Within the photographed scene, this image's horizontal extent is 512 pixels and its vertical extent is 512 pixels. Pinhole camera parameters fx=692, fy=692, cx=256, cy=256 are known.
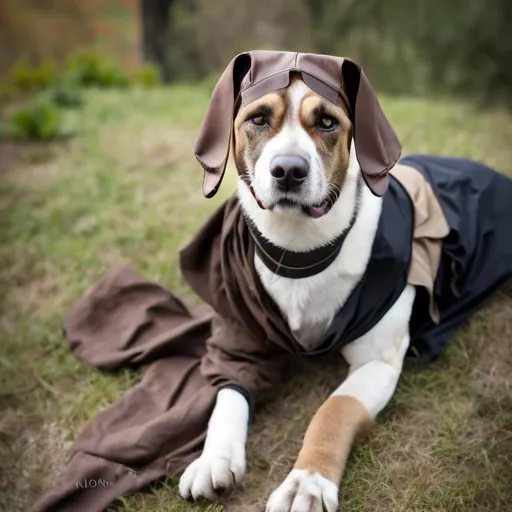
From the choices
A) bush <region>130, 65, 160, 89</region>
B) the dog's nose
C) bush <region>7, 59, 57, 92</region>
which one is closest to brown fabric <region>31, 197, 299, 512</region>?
the dog's nose

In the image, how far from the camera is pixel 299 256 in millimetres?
2541

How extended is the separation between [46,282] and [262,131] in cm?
206

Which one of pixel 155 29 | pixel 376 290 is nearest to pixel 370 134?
pixel 376 290

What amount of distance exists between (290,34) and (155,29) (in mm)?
1724

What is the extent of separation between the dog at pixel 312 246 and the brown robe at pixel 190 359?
0.10m

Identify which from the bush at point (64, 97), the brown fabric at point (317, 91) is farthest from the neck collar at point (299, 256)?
the bush at point (64, 97)

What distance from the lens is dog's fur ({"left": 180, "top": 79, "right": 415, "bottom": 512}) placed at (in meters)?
2.30

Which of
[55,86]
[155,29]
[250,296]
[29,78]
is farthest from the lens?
[155,29]

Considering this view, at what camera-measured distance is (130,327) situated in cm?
330

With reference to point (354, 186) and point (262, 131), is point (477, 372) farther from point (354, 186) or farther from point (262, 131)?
point (262, 131)

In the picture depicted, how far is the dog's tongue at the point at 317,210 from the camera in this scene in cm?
239

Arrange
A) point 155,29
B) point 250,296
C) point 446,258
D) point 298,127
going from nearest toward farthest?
point 298,127 → point 250,296 → point 446,258 → point 155,29

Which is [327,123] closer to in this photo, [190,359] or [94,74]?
[190,359]

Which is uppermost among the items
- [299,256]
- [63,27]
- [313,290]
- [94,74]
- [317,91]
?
[317,91]
